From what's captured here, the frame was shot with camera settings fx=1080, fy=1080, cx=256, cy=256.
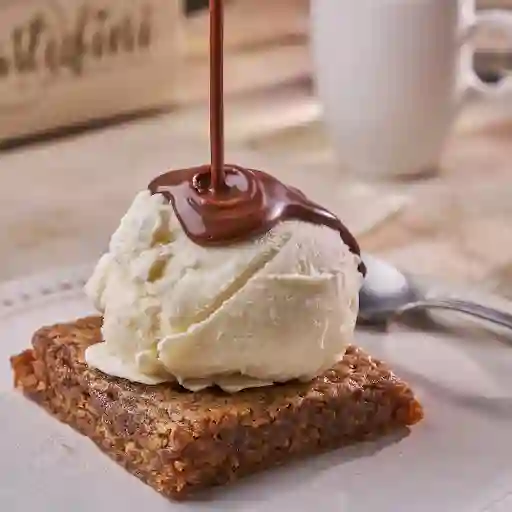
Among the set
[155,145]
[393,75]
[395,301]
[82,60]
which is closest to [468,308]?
[395,301]

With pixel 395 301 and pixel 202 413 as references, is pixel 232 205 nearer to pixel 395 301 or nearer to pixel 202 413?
pixel 202 413

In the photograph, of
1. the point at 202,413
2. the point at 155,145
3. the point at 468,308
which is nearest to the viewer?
the point at 202,413

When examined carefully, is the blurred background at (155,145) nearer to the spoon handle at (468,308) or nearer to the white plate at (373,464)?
the spoon handle at (468,308)

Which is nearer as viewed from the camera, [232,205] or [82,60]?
[232,205]

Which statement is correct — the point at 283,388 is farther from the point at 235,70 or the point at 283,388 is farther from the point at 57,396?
the point at 235,70

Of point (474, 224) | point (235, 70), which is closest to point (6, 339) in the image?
point (474, 224)

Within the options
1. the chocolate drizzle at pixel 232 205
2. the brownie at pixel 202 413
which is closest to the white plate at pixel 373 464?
the brownie at pixel 202 413

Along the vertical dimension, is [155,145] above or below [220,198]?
below

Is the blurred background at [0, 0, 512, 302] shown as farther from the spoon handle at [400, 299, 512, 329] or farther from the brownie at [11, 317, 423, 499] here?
the brownie at [11, 317, 423, 499]
